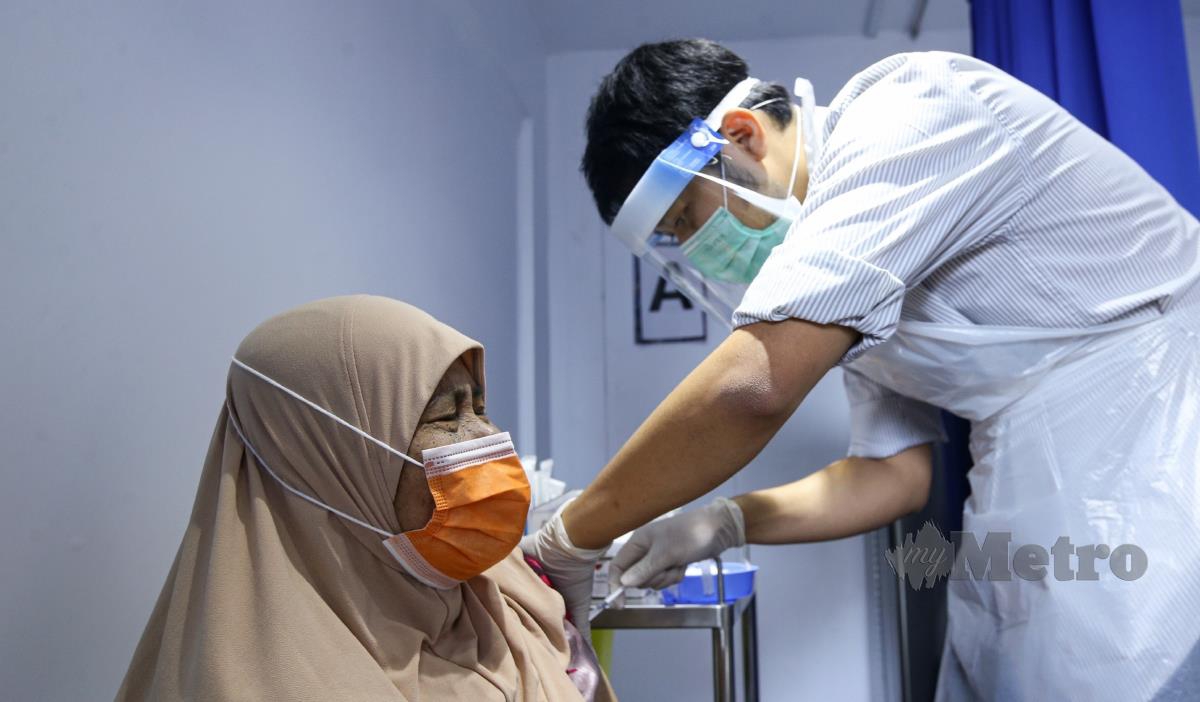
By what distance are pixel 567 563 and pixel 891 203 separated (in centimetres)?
62

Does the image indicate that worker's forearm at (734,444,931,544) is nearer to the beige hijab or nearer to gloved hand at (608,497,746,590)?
gloved hand at (608,497,746,590)

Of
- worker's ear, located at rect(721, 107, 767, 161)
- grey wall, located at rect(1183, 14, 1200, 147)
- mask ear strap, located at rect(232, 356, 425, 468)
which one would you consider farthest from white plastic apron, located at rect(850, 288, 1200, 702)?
grey wall, located at rect(1183, 14, 1200, 147)

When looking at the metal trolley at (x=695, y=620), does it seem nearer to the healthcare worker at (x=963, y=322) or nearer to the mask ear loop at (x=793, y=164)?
the healthcare worker at (x=963, y=322)

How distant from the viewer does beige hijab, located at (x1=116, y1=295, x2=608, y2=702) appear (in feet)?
2.98

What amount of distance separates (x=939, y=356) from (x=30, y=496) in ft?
3.50

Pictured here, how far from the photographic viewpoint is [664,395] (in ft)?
10.3

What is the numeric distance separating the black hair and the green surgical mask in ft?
0.41

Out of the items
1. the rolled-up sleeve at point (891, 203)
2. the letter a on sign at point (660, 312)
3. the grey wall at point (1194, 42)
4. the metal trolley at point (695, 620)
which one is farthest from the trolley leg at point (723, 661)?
the grey wall at point (1194, 42)

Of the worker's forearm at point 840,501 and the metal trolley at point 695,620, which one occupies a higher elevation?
the worker's forearm at point 840,501

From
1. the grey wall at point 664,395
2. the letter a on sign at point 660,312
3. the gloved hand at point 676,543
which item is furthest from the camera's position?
the letter a on sign at point 660,312

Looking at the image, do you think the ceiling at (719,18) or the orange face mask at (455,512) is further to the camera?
the ceiling at (719,18)

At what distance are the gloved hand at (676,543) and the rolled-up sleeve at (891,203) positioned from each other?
0.45m

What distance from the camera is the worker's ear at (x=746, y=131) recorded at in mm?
1291

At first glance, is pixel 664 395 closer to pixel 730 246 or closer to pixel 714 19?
pixel 714 19
